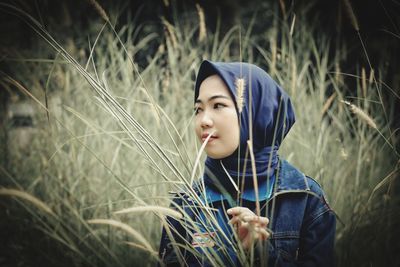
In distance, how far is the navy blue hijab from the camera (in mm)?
810

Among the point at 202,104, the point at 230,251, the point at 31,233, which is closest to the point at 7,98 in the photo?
the point at 31,233

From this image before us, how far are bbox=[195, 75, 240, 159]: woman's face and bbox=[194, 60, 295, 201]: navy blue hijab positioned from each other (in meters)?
0.02

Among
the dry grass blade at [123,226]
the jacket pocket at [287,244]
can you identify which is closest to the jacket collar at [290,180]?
the jacket pocket at [287,244]

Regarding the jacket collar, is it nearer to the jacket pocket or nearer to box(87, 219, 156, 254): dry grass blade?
the jacket pocket

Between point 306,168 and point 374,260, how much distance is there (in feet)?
1.61

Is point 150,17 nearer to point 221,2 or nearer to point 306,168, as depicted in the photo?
point 221,2

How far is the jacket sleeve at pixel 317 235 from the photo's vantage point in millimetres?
753

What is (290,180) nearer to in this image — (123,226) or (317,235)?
(317,235)

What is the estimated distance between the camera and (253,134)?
2.78ft

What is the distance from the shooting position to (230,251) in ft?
2.53

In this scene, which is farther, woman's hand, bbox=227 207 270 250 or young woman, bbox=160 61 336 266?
Result: young woman, bbox=160 61 336 266

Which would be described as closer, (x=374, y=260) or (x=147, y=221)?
(x=374, y=260)

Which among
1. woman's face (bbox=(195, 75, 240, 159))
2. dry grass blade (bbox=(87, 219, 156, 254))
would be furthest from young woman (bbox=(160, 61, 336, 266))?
dry grass blade (bbox=(87, 219, 156, 254))

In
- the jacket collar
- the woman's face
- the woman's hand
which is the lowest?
the woman's hand
